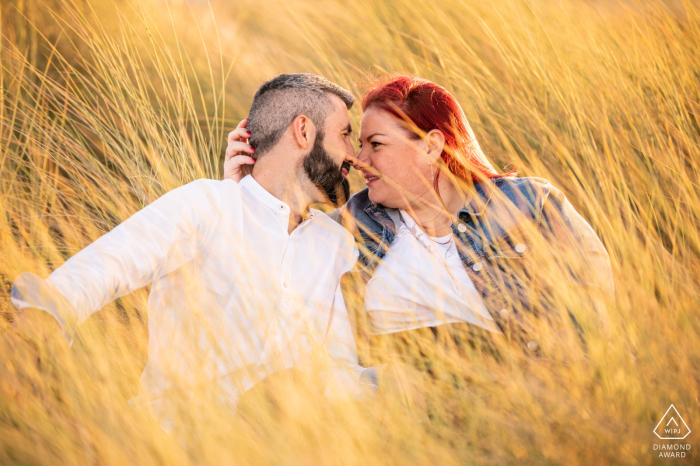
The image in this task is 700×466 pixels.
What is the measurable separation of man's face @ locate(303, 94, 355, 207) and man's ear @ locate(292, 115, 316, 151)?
0.07 feet

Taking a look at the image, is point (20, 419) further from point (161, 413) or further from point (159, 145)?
point (159, 145)

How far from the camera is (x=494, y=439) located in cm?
119

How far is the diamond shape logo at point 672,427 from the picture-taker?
3.72ft

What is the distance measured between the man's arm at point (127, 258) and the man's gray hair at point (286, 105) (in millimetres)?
329

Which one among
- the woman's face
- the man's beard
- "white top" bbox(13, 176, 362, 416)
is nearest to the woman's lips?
the woman's face

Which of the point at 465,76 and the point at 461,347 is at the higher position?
the point at 465,76

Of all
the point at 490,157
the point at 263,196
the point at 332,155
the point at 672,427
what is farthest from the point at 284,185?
the point at 672,427

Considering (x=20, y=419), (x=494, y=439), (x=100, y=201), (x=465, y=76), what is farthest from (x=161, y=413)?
(x=465, y=76)

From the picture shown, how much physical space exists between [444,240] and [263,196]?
27.7 inches

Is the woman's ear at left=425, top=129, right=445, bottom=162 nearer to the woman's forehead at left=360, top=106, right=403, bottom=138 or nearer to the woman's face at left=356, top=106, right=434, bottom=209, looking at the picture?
the woman's face at left=356, top=106, right=434, bottom=209

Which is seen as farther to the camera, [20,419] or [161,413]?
[161,413]

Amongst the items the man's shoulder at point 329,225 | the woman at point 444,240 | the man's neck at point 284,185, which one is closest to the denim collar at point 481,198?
the woman at point 444,240

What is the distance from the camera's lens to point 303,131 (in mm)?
1958

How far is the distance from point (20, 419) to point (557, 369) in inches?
50.4
